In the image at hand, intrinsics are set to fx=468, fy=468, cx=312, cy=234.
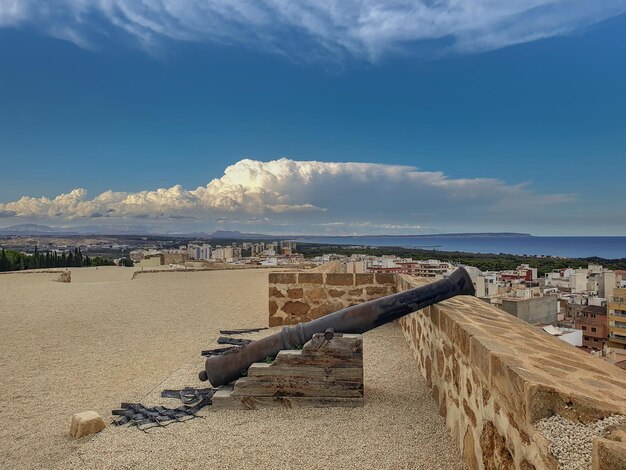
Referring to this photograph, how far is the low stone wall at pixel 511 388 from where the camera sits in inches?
65.7

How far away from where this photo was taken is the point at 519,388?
1829mm

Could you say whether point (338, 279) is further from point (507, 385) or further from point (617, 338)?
point (617, 338)

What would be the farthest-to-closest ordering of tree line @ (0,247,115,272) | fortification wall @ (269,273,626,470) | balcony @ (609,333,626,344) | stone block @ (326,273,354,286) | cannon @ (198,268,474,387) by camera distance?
tree line @ (0,247,115,272)
balcony @ (609,333,626,344)
stone block @ (326,273,354,286)
cannon @ (198,268,474,387)
fortification wall @ (269,273,626,470)

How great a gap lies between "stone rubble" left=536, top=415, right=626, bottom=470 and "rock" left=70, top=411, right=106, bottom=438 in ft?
11.1

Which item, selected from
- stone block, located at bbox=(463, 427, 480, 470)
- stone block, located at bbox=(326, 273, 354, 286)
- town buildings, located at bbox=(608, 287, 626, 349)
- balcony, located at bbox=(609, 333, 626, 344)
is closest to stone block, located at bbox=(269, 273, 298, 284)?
stone block, located at bbox=(326, 273, 354, 286)

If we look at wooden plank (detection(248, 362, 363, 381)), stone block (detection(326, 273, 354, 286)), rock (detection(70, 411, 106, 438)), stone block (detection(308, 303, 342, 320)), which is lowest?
rock (detection(70, 411, 106, 438))

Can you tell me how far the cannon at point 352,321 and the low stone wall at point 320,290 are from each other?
3.73 m

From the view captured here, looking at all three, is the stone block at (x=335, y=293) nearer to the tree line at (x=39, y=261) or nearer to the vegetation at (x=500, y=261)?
the vegetation at (x=500, y=261)

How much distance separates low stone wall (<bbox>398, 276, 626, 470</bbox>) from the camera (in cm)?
167

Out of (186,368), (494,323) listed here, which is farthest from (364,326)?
(186,368)

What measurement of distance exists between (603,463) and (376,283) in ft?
22.2

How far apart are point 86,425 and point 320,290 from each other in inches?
185

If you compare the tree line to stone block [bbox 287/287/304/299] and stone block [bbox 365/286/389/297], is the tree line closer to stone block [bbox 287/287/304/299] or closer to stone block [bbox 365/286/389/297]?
stone block [bbox 287/287/304/299]

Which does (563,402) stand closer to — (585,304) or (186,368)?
(186,368)
